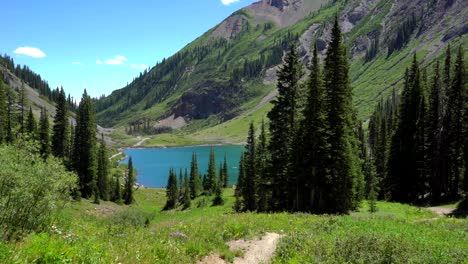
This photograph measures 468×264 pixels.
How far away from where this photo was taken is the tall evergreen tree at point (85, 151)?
3145 inches

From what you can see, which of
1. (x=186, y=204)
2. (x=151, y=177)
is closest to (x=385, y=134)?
(x=186, y=204)

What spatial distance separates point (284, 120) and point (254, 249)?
76.2 ft

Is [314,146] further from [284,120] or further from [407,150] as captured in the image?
[407,150]

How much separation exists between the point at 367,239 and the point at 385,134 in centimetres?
6464

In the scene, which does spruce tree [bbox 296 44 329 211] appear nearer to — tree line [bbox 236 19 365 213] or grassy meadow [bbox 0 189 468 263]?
tree line [bbox 236 19 365 213]

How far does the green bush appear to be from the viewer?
11.9m

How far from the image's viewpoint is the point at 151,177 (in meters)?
170

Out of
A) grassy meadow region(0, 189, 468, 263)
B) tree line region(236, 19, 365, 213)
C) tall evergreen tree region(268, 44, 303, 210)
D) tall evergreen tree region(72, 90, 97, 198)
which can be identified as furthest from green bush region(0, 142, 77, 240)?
tall evergreen tree region(72, 90, 97, 198)

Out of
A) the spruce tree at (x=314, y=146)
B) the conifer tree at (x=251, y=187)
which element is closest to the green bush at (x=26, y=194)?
the spruce tree at (x=314, y=146)

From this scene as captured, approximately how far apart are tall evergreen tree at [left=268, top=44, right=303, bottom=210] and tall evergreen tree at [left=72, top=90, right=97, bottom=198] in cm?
5499

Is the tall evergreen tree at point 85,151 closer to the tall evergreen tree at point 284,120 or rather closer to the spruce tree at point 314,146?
the tall evergreen tree at point 284,120

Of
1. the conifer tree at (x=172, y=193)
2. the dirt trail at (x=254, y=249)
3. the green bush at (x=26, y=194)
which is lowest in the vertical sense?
the conifer tree at (x=172, y=193)

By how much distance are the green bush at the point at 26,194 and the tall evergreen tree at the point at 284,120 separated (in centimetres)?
2653

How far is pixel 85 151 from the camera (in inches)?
3172
